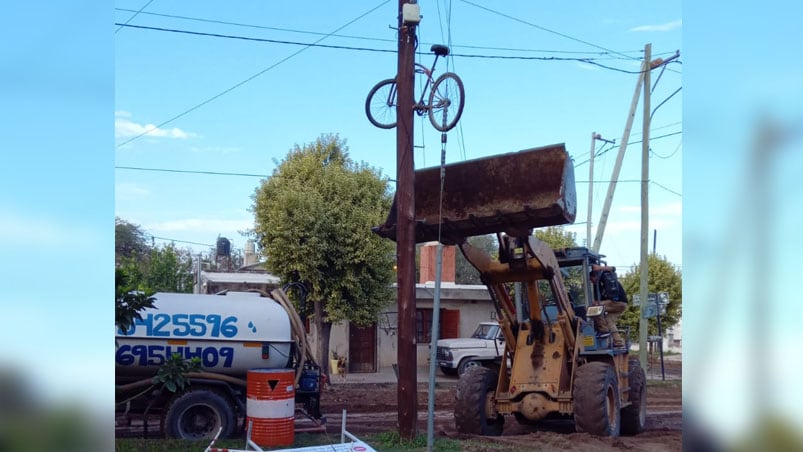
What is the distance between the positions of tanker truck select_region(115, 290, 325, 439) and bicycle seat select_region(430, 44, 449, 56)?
4893 mm

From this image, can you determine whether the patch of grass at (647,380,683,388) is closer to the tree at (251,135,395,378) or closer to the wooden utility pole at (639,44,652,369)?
the wooden utility pole at (639,44,652,369)

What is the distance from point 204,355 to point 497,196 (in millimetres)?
5260

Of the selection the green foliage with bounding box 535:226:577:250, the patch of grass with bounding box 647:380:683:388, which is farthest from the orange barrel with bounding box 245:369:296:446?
the green foliage with bounding box 535:226:577:250

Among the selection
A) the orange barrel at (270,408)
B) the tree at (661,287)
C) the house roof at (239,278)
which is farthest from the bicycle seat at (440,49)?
the tree at (661,287)

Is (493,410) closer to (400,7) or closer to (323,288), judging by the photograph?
(400,7)

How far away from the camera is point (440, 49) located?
38.0 feet

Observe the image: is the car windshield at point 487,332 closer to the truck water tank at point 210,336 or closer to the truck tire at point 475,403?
the truck tire at point 475,403

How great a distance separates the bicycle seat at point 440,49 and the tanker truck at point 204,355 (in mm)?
4893

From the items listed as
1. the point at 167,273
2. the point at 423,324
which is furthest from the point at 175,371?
the point at 167,273

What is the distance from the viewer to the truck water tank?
11.6 metres

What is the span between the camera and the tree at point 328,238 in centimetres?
2000

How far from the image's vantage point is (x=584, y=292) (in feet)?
42.1
